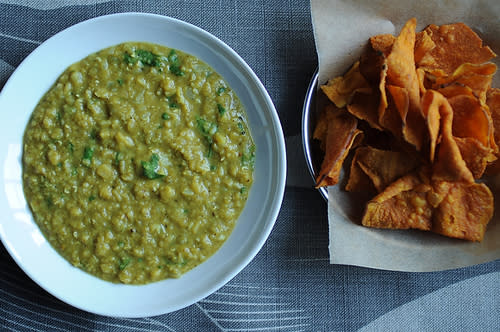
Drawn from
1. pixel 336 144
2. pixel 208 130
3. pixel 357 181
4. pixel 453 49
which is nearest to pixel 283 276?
pixel 357 181

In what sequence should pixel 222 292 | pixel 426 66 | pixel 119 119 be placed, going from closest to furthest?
pixel 119 119 < pixel 426 66 < pixel 222 292

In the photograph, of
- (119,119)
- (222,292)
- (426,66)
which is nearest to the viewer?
(119,119)

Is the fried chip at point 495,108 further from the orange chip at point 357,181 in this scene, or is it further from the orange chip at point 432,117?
the orange chip at point 357,181

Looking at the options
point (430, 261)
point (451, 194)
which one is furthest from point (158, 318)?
point (451, 194)

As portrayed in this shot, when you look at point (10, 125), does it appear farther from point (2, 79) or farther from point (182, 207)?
point (182, 207)

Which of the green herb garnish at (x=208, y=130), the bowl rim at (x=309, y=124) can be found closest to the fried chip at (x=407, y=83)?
the bowl rim at (x=309, y=124)

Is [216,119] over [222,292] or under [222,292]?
over

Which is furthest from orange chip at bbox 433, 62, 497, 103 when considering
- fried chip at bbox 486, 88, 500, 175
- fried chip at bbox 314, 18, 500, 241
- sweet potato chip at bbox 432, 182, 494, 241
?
sweet potato chip at bbox 432, 182, 494, 241
